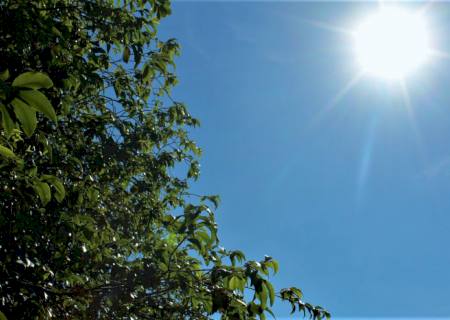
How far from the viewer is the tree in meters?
3.48

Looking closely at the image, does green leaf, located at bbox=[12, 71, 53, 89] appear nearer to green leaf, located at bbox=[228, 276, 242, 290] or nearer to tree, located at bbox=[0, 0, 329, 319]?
tree, located at bbox=[0, 0, 329, 319]

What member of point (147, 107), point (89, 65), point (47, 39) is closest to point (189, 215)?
point (47, 39)

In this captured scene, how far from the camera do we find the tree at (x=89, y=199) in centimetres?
348

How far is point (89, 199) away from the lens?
603 centimetres

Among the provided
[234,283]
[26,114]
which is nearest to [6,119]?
[26,114]

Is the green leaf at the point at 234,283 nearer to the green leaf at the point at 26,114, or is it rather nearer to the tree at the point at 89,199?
the tree at the point at 89,199

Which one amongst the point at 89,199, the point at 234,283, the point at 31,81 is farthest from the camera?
the point at 89,199

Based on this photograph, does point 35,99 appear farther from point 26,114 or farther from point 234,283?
point 234,283

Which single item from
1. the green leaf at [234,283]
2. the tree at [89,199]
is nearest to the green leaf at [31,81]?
the tree at [89,199]

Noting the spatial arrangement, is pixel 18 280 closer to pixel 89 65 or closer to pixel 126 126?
pixel 89 65

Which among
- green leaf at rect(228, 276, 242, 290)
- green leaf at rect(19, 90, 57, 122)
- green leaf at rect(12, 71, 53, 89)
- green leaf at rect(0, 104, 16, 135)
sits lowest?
green leaf at rect(0, 104, 16, 135)

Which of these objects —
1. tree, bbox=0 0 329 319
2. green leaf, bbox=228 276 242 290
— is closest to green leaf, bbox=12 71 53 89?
tree, bbox=0 0 329 319

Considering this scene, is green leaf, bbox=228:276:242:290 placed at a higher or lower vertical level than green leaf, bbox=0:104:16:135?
higher

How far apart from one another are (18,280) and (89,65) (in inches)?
118
